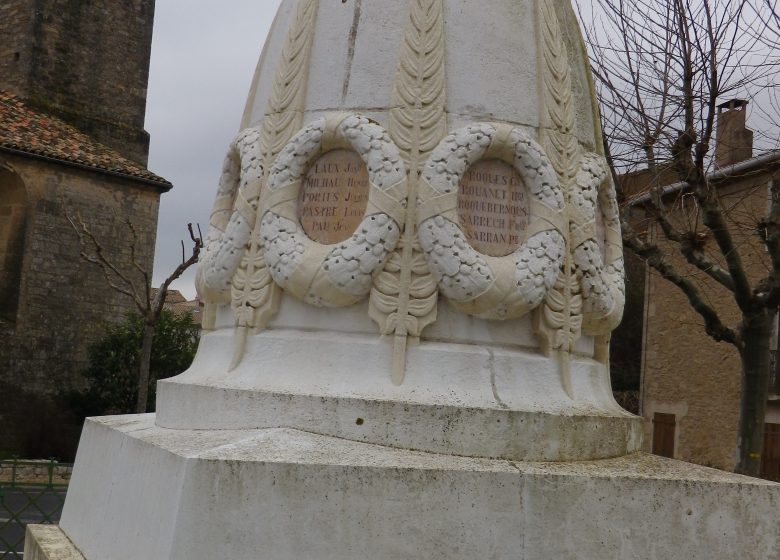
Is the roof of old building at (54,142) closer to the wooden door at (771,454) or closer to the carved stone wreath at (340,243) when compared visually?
the wooden door at (771,454)

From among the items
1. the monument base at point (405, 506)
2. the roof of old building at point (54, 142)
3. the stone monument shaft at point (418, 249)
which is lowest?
the monument base at point (405, 506)

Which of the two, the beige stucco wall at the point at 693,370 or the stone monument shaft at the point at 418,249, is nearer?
the stone monument shaft at the point at 418,249

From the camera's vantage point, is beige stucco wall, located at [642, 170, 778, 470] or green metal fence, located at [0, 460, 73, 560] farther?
beige stucco wall, located at [642, 170, 778, 470]

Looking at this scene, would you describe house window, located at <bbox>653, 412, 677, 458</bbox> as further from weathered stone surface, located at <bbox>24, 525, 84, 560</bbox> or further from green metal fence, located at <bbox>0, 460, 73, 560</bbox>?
weathered stone surface, located at <bbox>24, 525, 84, 560</bbox>

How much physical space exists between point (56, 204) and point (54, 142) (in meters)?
1.71

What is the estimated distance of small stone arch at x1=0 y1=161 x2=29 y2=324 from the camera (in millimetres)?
23109

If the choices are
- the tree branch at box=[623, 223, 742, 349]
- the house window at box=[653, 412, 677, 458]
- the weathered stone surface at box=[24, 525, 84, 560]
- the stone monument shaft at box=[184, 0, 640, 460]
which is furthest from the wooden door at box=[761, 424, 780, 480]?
the weathered stone surface at box=[24, 525, 84, 560]

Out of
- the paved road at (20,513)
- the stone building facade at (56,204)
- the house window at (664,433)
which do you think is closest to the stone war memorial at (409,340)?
the paved road at (20,513)

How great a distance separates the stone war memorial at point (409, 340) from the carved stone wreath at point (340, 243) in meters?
0.01

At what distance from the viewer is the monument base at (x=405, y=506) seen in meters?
3.80

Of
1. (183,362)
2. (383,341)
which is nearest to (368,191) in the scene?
(383,341)

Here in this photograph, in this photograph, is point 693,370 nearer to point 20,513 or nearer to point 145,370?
point 145,370

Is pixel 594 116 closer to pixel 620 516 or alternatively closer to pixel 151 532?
pixel 620 516

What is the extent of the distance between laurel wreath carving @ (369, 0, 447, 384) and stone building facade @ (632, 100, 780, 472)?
41.2 feet
